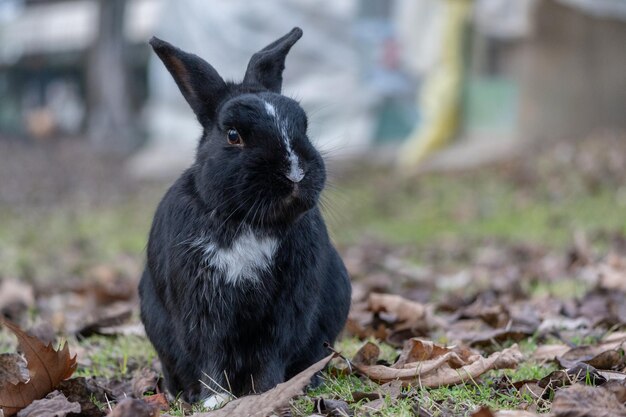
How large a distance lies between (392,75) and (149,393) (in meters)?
12.4

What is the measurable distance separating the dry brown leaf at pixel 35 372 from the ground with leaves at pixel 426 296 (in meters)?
0.01

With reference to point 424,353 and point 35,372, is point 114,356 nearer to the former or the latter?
point 35,372

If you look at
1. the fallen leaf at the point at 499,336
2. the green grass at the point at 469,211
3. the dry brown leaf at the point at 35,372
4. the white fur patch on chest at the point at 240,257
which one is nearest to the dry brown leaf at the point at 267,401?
the white fur patch on chest at the point at 240,257

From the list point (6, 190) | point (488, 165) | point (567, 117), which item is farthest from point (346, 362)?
point (6, 190)

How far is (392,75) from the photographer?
15.2 meters

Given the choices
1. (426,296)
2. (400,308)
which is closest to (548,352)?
(400,308)

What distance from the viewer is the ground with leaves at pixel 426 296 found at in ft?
9.34

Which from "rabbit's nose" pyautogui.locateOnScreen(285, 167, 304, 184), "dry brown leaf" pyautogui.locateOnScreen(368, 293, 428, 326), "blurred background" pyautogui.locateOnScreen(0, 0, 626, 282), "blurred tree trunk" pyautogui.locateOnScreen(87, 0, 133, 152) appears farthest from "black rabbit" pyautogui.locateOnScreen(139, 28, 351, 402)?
"blurred tree trunk" pyautogui.locateOnScreen(87, 0, 133, 152)

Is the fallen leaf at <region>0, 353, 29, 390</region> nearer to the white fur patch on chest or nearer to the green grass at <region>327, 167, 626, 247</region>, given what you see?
the white fur patch on chest

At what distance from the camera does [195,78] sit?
9.83 ft

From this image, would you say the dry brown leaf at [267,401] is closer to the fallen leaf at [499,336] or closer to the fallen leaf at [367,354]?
the fallen leaf at [367,354]

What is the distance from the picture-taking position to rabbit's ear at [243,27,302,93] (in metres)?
3.16

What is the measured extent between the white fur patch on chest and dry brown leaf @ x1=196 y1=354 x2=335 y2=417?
0.36 m

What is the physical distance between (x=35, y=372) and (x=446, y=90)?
1122cm
